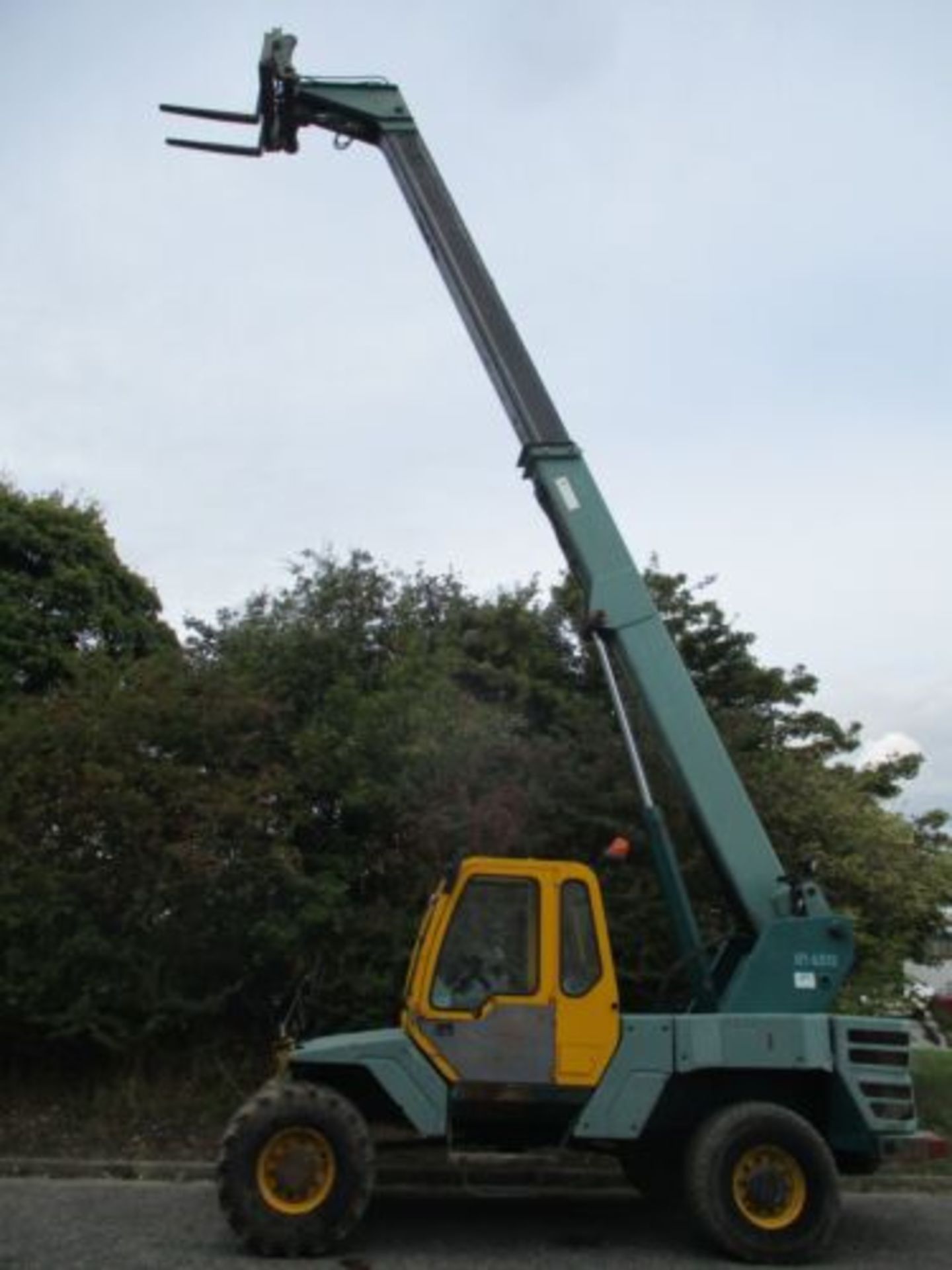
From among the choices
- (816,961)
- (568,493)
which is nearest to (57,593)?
(568,493)

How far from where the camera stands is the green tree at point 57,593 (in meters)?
19.5

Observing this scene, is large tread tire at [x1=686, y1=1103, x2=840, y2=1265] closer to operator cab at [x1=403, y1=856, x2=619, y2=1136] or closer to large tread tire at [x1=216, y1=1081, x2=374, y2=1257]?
operator cab at [x1=403, y1=856, x2=619, y2=1136]

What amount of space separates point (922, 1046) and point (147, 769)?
8.13 metres

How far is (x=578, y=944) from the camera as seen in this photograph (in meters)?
7.54

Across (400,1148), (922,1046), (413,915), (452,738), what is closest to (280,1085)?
(400,1148)

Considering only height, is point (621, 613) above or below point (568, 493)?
below

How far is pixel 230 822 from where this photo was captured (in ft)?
34.6

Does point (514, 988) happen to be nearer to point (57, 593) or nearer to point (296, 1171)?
point (296, 1171)

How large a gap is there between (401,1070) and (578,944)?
3.88 ft

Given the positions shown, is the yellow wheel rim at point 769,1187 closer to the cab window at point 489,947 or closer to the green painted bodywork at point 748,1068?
the green painted bodywork at point 748,1068

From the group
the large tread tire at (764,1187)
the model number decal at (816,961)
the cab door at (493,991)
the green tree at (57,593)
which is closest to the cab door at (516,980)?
the cab door at (493,991)

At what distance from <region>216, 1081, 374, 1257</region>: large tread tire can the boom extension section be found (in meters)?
2.26

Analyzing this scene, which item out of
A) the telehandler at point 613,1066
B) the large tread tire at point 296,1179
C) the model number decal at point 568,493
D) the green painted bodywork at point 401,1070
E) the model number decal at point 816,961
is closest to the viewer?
the large tread tire at point 296,1179

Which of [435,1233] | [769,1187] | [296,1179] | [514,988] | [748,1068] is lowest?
[769,1187]
